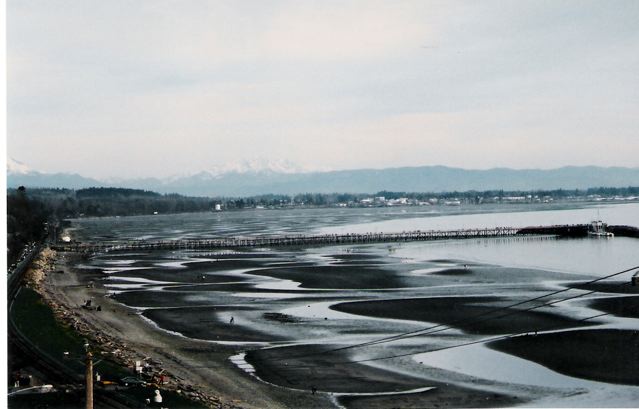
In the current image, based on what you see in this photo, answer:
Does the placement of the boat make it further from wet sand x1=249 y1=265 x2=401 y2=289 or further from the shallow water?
wet sand x1=249 y1=265 x2=401 y2=289

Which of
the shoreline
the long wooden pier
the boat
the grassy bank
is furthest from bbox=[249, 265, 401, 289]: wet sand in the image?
the boat

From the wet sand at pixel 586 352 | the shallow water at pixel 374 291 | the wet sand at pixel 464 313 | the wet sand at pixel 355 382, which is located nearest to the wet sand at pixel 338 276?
the shallow water at pixel 374 291

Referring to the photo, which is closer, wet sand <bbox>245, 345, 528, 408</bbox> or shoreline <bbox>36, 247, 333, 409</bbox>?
wet sand <bbox>245, 345, 528, 408</bbox>

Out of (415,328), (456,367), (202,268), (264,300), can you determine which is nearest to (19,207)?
(202,268)

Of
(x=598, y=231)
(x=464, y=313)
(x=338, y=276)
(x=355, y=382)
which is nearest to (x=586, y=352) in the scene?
(x=464, y=313)

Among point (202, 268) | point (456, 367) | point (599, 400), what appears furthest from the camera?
point (202, 268)

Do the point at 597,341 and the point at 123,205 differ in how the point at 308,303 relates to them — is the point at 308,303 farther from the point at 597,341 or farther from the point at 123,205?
the point at 123,205

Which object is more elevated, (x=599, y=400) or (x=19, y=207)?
(x=19, y=207)

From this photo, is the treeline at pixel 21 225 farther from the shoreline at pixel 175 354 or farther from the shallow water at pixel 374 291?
the shoreline at pixel 175 354
